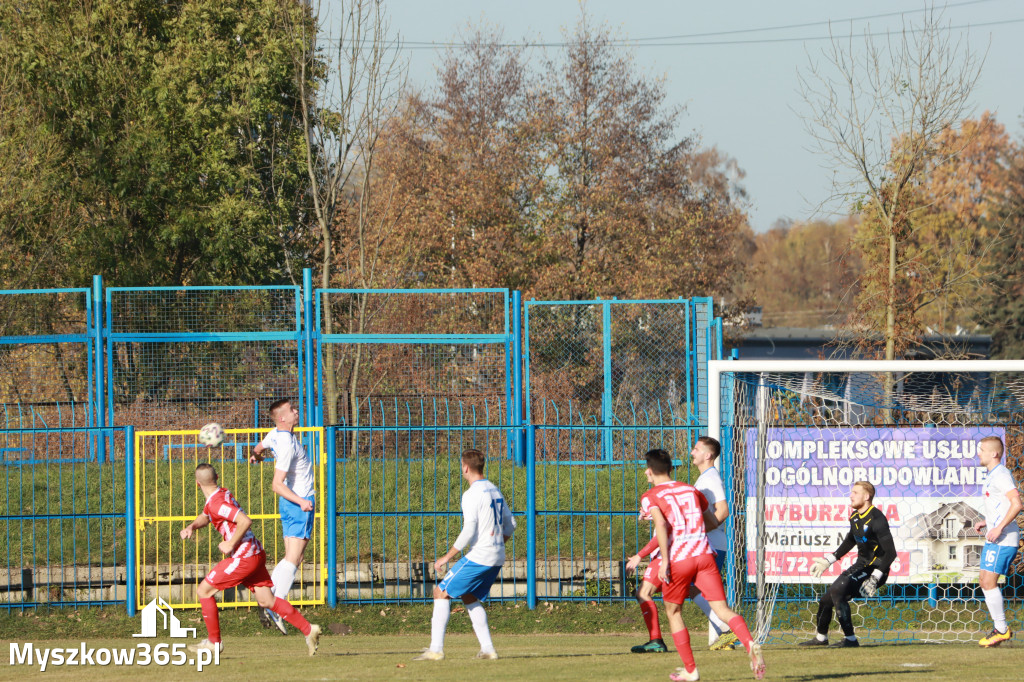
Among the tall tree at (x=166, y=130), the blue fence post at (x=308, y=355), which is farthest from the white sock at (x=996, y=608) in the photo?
the tall tree at (x=166, y=130)

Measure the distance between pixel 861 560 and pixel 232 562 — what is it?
5142mm

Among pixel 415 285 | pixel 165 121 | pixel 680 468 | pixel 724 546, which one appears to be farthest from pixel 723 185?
pixel 724 546

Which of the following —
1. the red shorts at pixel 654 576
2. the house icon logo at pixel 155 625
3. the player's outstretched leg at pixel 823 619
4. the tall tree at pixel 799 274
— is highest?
the tall tree at pixel 799 274

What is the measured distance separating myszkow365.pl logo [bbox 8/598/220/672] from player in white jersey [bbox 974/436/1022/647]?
A: 6.23 metres

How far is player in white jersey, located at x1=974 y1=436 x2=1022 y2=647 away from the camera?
9023mm

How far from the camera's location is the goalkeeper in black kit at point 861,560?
30.0 feet

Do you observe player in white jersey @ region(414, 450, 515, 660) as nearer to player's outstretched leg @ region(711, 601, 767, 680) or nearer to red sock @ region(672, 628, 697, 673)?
red sock @ region(672, 628, 697, 673)

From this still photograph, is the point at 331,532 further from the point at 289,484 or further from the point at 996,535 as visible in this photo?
the point at 996,535

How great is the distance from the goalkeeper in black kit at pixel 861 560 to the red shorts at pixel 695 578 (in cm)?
213

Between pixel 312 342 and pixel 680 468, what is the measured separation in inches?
199

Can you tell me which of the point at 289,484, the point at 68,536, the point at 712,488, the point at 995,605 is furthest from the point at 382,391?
the point at 995,605

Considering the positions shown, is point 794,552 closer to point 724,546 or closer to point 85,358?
point 724,546

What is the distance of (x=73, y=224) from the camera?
20062 mm

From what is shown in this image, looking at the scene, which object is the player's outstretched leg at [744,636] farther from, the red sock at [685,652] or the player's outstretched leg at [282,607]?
the player's outstretched leg at [282,607]
